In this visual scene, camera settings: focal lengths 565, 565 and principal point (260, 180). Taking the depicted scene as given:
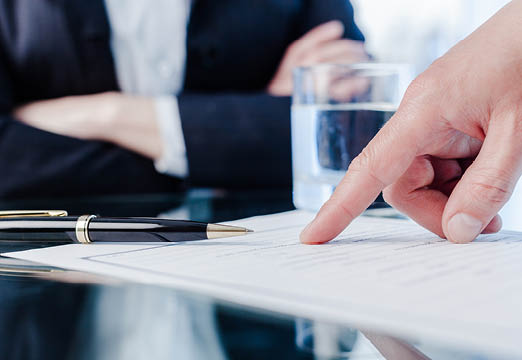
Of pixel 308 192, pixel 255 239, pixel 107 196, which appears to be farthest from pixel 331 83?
pixel 107 196

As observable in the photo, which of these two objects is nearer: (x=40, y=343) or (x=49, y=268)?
(x=40, y=343)

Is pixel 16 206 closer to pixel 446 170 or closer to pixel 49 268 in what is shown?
pixel 49 268

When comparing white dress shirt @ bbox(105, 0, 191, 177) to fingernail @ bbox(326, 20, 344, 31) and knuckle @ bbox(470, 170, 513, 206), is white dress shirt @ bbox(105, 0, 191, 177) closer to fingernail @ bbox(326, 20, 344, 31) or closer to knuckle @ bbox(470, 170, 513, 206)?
fingernail @ bbox(326, 20, 344, 31)

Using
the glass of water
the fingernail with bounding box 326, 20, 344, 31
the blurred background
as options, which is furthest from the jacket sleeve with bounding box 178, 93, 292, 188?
the blurred background

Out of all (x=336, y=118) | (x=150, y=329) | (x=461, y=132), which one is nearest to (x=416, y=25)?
(x=336, y=118)

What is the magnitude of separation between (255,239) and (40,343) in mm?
211

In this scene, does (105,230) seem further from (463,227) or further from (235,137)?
(235,137)

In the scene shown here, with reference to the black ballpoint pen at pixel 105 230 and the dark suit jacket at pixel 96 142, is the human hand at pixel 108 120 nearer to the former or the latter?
the dark suit jacket at pixel 96 142

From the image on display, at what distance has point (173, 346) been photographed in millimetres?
235

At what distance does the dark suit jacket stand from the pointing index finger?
1.76ft

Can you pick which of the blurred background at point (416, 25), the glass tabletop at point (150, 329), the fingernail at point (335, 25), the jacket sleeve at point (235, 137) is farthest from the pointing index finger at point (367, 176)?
the blurred background at point (416, 25)

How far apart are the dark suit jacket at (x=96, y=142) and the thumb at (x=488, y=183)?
574 millimetres

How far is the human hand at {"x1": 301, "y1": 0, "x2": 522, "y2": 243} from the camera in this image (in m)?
0.37

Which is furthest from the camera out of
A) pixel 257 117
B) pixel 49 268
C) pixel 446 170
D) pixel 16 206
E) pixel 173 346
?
pixel 257 117
